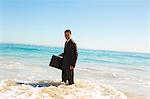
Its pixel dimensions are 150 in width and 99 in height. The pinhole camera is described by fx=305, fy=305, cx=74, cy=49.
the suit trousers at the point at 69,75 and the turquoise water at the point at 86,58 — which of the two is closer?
the suit trousers at the point at 69,75

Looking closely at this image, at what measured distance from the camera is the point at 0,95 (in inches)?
258

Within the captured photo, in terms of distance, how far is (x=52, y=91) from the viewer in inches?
279

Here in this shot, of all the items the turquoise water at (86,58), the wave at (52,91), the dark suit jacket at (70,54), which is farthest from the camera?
the turquoise water at (86,58)

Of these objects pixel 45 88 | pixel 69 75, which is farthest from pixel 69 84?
pixel 45 88

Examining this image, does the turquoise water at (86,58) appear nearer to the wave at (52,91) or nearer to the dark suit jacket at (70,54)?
the wave at (52,91)

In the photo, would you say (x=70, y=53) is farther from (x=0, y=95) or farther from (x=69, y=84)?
(x=0, y=95)

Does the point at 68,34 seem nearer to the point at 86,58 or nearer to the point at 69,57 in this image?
the point at 69,57

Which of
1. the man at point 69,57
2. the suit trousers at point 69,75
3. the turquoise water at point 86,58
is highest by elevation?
Result: the man at point 69,57

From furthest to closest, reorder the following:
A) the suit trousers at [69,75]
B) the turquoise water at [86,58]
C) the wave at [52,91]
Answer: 1. the turquoise water at [86,58]
2. the suit trousers at [69,75]
3. the wave at [52,91]

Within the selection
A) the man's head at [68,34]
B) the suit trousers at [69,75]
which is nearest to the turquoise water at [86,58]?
the suit trousers at [69,75]

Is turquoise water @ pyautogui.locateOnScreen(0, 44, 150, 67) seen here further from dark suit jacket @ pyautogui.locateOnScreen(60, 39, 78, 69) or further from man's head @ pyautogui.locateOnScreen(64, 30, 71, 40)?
man's head @ pyautogui.locateOnScreen(64, 30, 71, 40)

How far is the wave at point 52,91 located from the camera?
6.68 m

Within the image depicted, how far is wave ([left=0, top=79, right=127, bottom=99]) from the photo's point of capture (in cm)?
668

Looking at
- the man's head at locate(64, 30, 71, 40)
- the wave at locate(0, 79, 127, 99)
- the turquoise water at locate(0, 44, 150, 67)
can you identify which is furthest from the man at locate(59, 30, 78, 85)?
the turquoise water at locate(0, 44, 150, 67)
